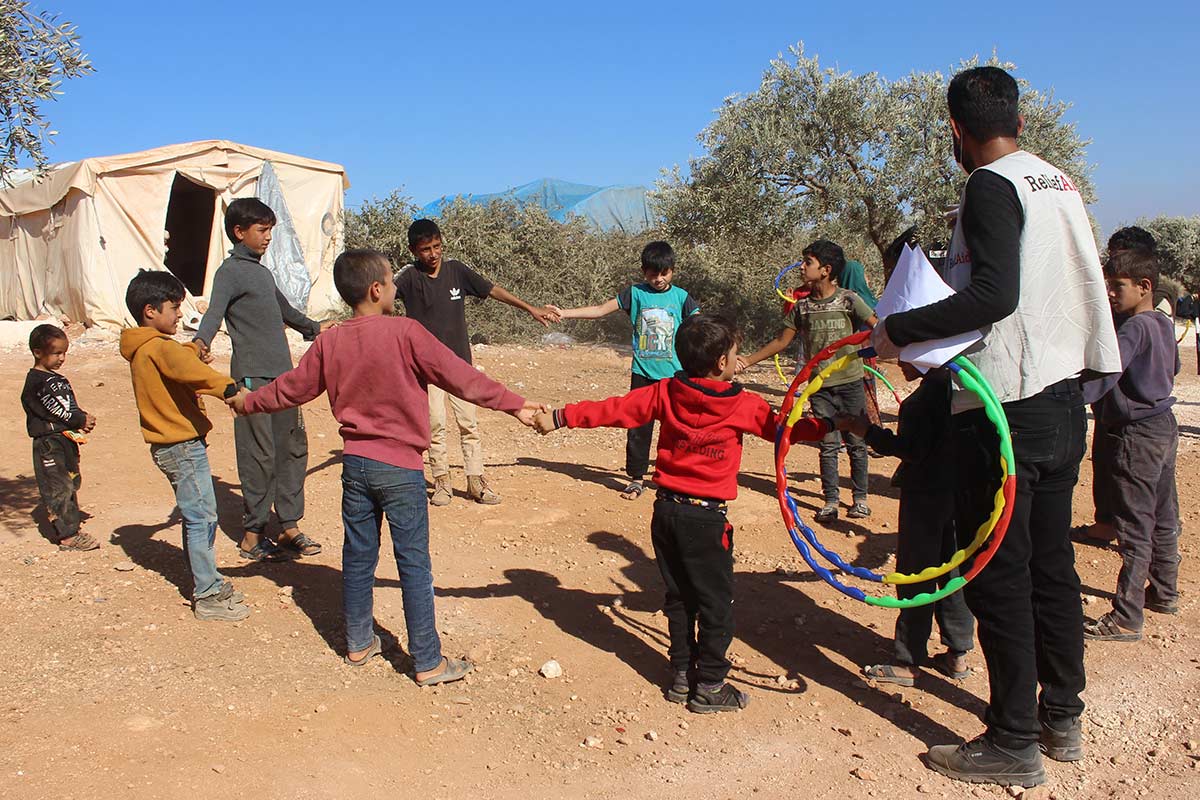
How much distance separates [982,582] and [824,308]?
3.83m

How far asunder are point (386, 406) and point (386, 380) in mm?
129

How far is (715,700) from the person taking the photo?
14.1 ft

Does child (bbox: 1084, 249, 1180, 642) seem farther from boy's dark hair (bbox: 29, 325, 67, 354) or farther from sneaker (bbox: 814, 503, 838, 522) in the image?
boy's dark hair (bbox: 29, 325, 67, 354)

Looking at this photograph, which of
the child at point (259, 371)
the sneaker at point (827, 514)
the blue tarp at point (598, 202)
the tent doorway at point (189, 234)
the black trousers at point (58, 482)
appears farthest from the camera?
the blue tarp at point (598, 202)

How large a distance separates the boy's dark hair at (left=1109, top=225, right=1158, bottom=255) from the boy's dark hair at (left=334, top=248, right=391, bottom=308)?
13.8 ft

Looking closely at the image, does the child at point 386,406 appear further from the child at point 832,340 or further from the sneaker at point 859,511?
the sneaker at point 859,511

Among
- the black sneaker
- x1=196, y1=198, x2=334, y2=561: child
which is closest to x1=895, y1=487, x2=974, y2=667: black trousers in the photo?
the black sneaker

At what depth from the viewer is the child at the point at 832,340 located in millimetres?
7098

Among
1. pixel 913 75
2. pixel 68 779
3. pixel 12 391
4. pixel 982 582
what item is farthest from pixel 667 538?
pixel 913 75

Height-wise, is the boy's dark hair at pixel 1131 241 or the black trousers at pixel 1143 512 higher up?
the boy's dark hair at pixel 1131 241

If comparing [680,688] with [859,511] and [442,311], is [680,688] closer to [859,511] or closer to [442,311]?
[859,511]

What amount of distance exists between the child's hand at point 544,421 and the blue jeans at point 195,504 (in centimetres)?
202

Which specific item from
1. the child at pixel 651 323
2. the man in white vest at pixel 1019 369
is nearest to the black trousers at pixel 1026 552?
the man in white vest at pixel 1019 369

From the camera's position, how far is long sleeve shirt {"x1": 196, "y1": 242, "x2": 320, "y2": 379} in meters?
5.96
